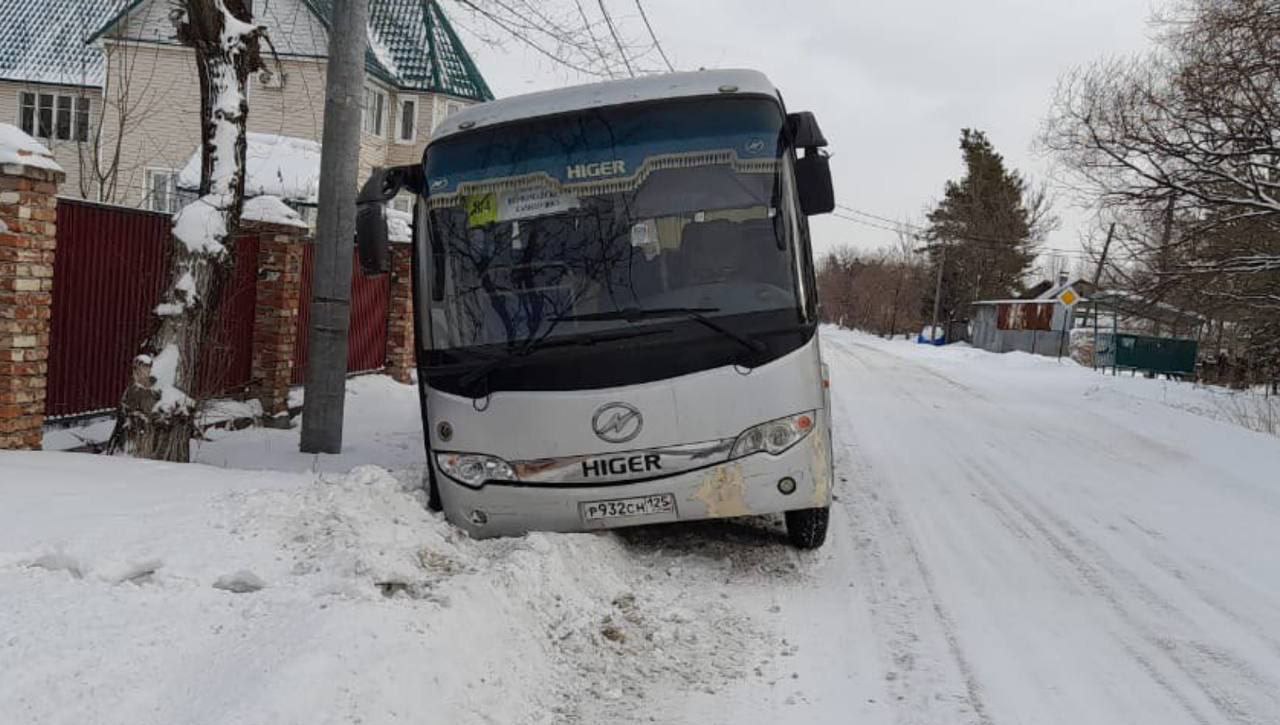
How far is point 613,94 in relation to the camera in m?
5.29

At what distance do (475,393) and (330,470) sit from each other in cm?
324

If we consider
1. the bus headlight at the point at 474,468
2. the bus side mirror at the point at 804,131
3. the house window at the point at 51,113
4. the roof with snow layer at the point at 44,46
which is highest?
the roof with snow layer at the point at 44,46

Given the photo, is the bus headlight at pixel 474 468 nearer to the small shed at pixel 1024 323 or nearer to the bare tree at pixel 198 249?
the bare tree at pixel 198 249

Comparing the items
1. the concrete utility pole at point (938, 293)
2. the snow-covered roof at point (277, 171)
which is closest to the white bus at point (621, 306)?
the snow-covered roof at point (277, 171)

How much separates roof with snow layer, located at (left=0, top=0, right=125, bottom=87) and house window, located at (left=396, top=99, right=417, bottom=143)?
9.37 metres

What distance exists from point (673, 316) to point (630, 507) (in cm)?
106

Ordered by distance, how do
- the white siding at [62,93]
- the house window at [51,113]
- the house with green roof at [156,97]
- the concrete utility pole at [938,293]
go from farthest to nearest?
the concrete utility pole at [938,293] → the house window at [51,113] → the white siding at [62,93] → the house with green roof at [156,97]

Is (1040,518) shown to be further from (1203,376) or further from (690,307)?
(1203,376)

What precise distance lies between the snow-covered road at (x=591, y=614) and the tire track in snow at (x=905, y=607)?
0.02m

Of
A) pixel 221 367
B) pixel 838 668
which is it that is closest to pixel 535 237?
pixel 838 668

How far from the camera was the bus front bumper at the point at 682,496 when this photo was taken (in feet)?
15.8

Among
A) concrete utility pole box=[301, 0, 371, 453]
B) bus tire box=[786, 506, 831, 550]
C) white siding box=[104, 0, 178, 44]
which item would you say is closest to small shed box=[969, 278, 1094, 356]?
white siding box=[104, 0, 178, 44]

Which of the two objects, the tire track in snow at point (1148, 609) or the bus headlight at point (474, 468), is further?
the bus headlight at point (474, 468)

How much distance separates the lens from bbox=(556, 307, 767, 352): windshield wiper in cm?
479
